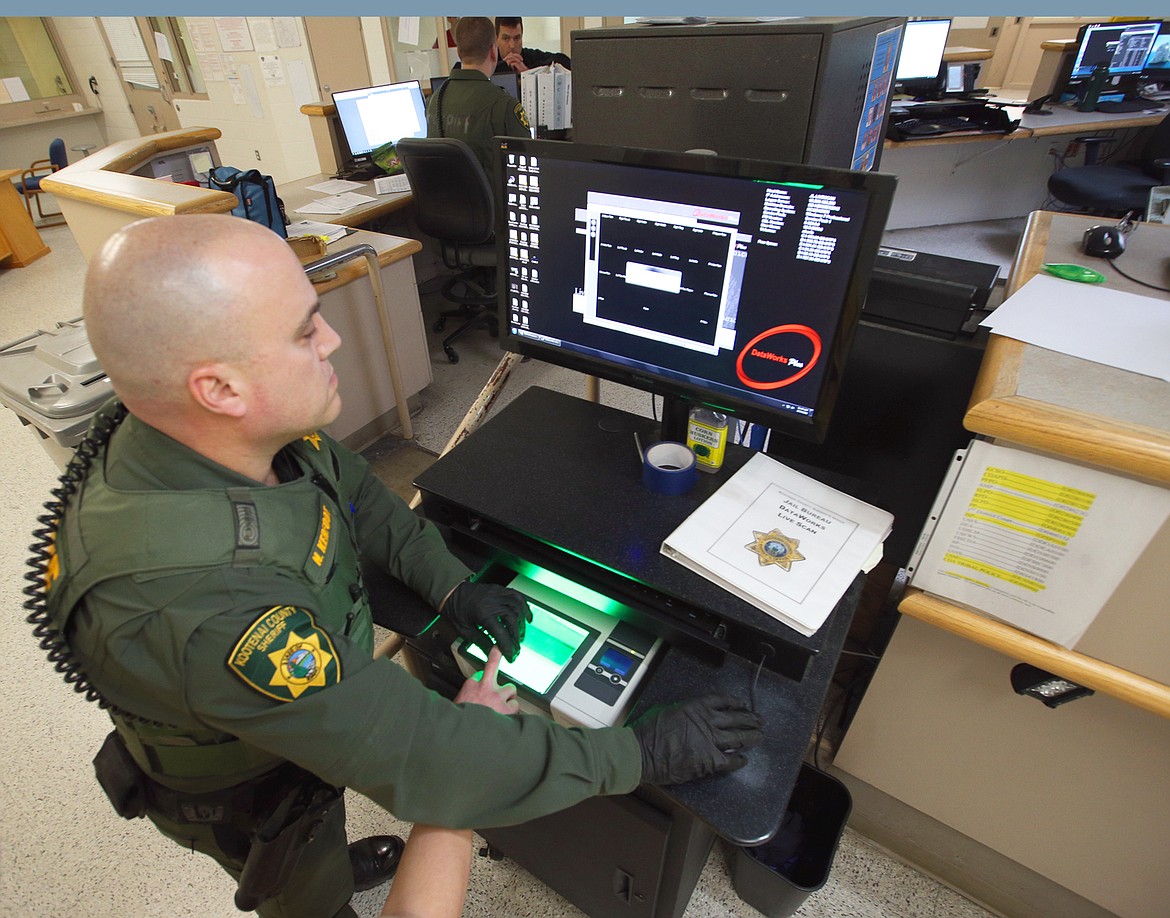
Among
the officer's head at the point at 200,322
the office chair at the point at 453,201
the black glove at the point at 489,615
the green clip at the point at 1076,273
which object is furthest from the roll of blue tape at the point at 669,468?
the office chair at the point at 453,201

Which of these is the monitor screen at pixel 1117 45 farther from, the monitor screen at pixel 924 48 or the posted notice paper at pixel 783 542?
the posted notice paper at pixel 783 542

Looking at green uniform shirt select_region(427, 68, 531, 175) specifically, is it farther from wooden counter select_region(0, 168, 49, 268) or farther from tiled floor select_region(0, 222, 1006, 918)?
wooden counter select_region(0, 168, 49, 268)

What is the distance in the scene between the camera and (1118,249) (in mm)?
1051

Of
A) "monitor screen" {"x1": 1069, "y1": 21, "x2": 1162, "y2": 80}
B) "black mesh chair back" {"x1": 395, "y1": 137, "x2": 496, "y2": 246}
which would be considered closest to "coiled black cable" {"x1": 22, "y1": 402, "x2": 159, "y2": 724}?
"black mesh chair back" {"x1": 395, "y1": 137, "x2": 496, "y2": 246}

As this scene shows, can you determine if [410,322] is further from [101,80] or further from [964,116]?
[101,80]

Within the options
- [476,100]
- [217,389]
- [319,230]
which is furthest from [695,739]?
[476,100]

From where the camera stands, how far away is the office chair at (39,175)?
485 centimetres

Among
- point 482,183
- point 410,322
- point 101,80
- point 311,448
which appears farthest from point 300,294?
point 101,80

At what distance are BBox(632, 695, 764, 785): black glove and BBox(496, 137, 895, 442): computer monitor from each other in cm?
38

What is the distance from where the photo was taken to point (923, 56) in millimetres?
4035

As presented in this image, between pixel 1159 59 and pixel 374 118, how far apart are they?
465 cm

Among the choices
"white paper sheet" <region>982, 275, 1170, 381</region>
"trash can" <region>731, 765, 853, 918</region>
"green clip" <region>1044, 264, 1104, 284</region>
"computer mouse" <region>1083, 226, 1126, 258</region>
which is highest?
"computer mouse" <region>1083, 226, 1126, 258</region>

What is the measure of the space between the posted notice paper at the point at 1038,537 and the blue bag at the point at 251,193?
219cm

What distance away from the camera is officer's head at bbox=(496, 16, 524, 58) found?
4035 mm
